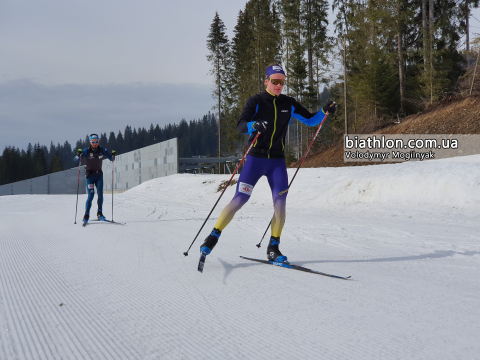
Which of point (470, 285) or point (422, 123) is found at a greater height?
point (422, 123)

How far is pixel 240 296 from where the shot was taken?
8.15ft

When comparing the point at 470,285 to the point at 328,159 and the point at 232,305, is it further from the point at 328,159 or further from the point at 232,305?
the point at 328,159

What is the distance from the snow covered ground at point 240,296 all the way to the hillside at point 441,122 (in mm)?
12572

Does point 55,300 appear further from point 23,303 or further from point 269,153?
point 269,153

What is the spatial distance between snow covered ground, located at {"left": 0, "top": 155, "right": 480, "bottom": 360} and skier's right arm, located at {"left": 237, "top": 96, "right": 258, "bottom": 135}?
55.7 inches

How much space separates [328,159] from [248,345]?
20.4 metres

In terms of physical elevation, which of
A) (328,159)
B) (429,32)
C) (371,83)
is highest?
(429,32)

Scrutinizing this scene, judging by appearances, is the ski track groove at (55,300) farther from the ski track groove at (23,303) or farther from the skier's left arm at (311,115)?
the skier's left arm at (311,115)

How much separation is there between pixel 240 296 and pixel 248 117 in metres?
1.85

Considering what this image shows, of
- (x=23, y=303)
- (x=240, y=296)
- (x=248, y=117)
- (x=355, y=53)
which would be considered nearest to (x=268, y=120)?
(x=248, y=117)

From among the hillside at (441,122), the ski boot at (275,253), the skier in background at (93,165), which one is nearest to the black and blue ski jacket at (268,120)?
the ski boot at (275,253)

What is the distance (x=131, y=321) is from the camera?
2.06 meters

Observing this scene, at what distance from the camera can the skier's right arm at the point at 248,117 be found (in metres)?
3.47

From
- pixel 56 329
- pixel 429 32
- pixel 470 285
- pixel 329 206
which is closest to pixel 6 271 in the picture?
pixel 56 329
